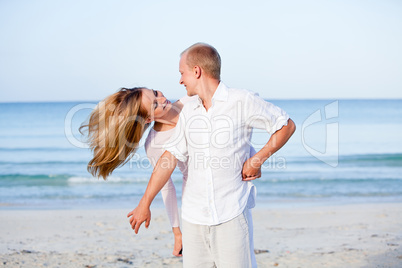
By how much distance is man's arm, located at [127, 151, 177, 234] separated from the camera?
8.48ft

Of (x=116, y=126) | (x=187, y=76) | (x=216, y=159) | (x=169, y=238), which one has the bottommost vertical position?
(x=169, y=238)

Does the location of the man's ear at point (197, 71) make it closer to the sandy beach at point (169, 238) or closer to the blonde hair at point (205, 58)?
the blonde hair at point (205, 58)

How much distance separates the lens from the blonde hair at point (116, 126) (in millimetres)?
2850

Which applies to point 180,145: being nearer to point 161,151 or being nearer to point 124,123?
point 124,123

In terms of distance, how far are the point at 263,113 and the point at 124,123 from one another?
0.95 metres

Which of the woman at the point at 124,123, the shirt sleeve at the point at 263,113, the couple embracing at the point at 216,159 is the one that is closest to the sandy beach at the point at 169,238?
the woman at the point at 124,123

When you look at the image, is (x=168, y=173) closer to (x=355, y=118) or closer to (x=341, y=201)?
(x=341, y=201)

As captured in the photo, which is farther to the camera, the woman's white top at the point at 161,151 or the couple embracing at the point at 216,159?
the woman's white top at the point at 161,151

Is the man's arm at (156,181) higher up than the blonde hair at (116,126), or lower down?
lower down

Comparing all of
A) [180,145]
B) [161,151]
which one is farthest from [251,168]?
[161,151]

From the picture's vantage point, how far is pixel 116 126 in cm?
284

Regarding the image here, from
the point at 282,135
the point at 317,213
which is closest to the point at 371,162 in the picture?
the point at 317,213

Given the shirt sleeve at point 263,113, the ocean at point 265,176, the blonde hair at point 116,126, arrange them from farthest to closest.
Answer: the ocean at point 265,176, the blonde hair at point 116,126, the shirt sleeve at point 263,113

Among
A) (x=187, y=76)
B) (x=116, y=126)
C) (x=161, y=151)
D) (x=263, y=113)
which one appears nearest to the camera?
(x=263, y=113)
